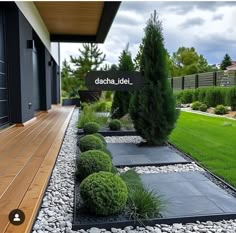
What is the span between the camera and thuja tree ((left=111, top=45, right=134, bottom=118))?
331 inches

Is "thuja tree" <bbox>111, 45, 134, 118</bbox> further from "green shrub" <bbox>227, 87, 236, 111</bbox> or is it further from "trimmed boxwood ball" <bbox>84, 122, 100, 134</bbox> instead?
"green shrub" <bbox>227, 87, 236, 111</bbox>

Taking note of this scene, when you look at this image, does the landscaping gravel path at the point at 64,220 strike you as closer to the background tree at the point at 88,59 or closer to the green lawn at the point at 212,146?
the green lawn at the point at 212,146

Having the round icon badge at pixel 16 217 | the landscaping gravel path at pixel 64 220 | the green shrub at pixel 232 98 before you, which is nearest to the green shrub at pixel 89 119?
the landscaping gravel path at pixel 64 220

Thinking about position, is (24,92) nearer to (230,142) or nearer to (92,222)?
(230,142)

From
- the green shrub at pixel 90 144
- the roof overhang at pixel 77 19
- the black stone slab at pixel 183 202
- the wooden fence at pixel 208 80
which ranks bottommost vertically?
the black stone slab at pixel 183 202

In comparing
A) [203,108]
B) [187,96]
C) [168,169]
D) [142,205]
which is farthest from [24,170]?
[187,96]

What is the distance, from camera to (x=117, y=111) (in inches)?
339

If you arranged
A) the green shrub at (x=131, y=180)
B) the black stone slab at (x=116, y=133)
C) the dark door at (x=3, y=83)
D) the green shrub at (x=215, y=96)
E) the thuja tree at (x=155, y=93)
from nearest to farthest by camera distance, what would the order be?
the green shrub at (x=131, y=180) → the thuja tree at (x=155, y=93) → the dark door at (x=3, y=83) → the black stone slab at (x=116, y=133) → the green shrub at (x=215, y=96)

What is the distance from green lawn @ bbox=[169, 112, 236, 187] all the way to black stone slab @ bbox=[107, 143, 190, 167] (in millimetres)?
324

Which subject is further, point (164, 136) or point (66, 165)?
point (164, 136)

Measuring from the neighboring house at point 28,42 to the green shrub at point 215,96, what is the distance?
6412 millimetres

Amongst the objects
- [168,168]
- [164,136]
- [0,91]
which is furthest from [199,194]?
[0,91]

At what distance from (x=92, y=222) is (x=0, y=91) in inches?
173

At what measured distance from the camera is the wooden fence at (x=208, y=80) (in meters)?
16.6
